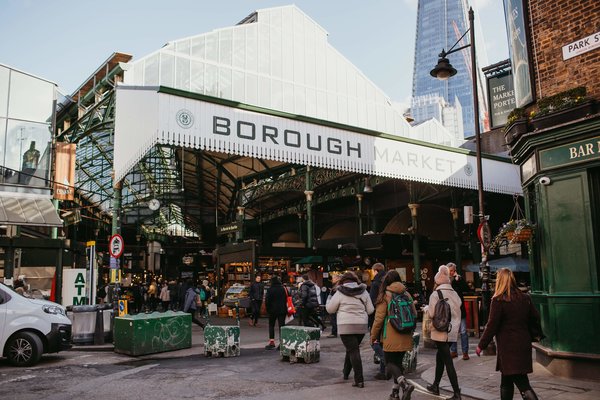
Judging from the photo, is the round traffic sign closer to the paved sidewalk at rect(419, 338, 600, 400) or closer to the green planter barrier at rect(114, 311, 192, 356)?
the green planter barrier at rect(114, 311, 192, 356)

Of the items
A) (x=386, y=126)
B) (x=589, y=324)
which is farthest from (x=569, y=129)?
(x=386, y=126)

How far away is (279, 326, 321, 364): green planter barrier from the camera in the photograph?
32.8 feet

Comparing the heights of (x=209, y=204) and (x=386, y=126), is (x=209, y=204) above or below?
below

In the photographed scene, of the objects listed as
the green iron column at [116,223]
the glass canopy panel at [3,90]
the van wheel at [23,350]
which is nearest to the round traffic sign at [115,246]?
the green iron column at [116,223]

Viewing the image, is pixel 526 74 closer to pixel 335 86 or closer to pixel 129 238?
pixel 335 86

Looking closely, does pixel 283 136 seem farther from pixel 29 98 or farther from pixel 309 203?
pixel 29 98

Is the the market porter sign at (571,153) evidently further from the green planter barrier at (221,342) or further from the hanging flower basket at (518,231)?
the green planter barrier at (221,342)

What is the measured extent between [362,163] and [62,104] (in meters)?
17.7

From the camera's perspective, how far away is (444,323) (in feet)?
22.6

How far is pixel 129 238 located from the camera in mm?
55250

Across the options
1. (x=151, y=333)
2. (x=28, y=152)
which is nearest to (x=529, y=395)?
(x=151, y=333)

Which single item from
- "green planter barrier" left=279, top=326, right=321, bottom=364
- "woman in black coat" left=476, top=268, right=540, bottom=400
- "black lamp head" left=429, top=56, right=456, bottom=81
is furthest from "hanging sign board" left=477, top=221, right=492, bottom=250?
"woman in black coat" left=476, top=268, right=540, bottom=400

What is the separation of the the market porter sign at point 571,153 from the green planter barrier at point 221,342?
6897mm

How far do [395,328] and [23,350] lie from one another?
24.8 ft
